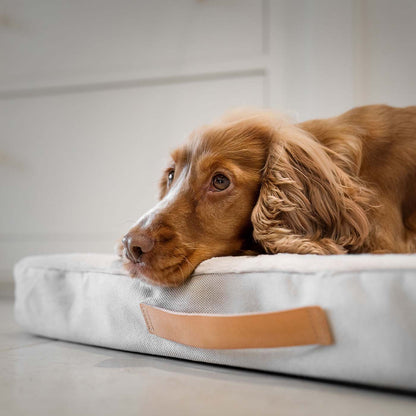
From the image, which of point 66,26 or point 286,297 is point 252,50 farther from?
point 286,297

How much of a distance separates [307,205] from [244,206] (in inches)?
6.5

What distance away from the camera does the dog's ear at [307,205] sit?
136 centimetres

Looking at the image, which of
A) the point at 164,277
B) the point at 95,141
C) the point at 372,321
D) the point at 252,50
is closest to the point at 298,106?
the point at 252,50

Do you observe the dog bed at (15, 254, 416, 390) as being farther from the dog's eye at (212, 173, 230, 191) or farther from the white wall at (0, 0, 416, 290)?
the white wall at (0, 0, 416, 290)

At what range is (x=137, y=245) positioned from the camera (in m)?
1.24

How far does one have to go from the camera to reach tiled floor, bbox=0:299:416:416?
874 mm

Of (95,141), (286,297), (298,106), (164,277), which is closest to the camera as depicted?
(286,297)

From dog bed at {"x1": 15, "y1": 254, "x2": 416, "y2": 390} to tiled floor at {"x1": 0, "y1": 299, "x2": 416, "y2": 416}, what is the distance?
36mm

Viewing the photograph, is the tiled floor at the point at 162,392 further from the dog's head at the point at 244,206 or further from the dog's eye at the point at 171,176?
the dog's eye at the point at 171,176

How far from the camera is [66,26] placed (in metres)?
3.29

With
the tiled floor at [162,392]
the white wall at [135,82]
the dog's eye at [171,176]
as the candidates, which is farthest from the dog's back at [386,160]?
the white wall at [135,82]

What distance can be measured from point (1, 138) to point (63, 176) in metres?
0.58

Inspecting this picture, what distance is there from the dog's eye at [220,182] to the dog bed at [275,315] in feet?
0.76

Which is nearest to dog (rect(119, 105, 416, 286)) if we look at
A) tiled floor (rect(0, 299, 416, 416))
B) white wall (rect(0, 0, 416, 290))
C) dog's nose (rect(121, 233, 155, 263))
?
dog's nose (rect(121, 233, 155, 263))
